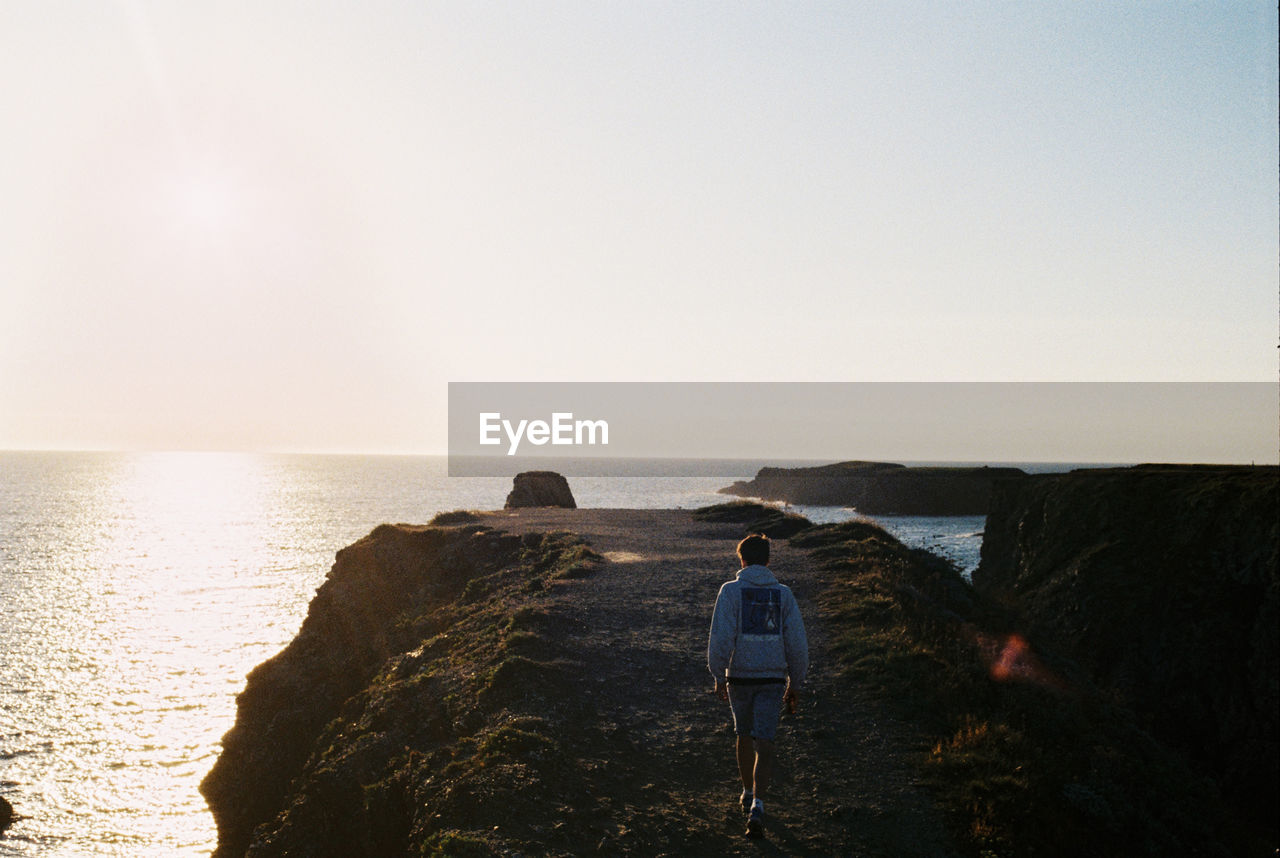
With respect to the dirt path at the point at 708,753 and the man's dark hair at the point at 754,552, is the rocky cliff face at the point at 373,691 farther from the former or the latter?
the man's dark hair at the point at 754,552

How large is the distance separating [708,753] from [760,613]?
3324 mm

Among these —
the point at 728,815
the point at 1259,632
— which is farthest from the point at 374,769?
the point at 1259,632

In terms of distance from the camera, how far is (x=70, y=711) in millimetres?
33438

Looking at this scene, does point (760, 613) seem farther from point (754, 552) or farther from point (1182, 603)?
point (1182, 603)

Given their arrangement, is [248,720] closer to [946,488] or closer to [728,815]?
[728,815]

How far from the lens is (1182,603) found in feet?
76.5

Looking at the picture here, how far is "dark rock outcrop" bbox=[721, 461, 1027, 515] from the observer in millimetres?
106500

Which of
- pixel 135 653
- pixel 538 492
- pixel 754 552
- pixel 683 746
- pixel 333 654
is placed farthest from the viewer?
pixel 538 492

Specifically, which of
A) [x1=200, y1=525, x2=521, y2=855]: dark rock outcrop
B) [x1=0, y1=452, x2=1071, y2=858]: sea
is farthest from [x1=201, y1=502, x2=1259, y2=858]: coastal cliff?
[x1=0, y1=452, x2=1071, y2=858]: sea

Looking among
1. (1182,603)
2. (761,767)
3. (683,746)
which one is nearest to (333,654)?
(683,746)

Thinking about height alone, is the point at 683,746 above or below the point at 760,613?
below

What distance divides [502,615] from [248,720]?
11.0m

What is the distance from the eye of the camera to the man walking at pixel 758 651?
8648mm

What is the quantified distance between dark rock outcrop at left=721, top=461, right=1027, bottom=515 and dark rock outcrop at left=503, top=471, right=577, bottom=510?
59.4 meters
